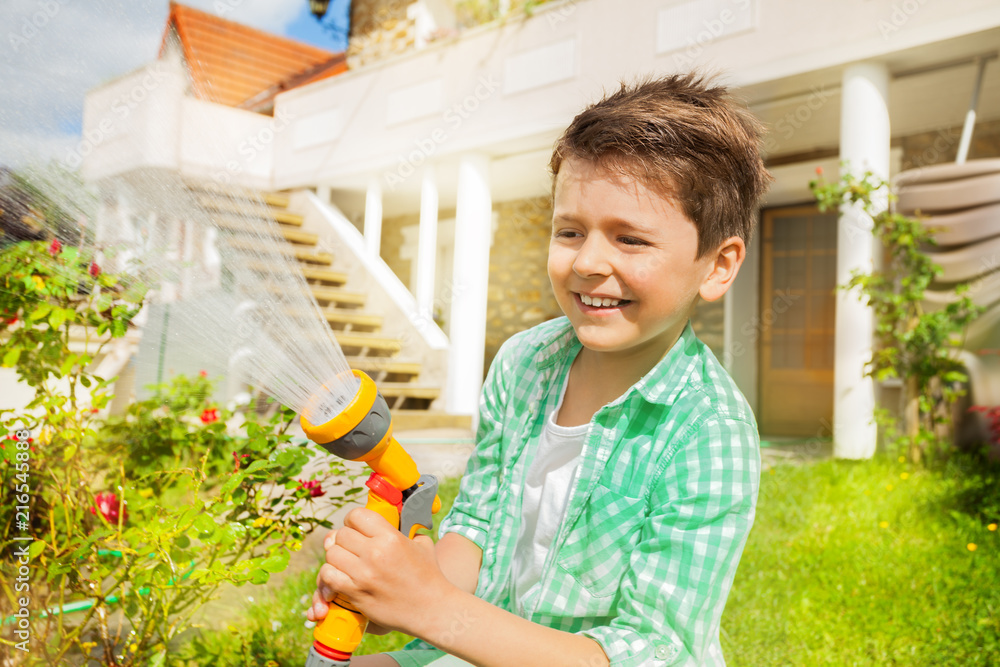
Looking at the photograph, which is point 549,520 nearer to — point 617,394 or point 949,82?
point 617,394

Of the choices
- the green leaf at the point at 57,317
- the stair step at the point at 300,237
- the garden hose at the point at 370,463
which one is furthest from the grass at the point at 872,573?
the stair step at the point at 300,237

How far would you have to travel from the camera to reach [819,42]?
15.9 feet

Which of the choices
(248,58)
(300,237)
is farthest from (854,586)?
(248,58)

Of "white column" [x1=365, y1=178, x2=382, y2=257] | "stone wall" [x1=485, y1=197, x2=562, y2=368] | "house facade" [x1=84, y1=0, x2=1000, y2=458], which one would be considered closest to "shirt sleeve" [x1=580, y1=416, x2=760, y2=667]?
"house facade" [x1=84, y1=0, x2=1000, y2=458]

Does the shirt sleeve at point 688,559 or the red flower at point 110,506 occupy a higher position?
the shirt sleeve at point 688,559

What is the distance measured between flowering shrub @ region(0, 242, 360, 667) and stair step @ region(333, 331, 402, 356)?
4791mm

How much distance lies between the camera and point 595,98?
14.5 ft

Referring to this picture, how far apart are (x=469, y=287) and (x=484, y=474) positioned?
5.52m

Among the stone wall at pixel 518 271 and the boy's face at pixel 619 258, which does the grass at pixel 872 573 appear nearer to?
the boy's face at pixel 619 258

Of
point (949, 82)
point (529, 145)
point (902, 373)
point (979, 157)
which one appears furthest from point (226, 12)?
point (979, 157)

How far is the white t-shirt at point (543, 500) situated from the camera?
129cm

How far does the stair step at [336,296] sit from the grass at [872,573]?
195 inches

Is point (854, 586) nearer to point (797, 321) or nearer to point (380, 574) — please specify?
point (380, 574)

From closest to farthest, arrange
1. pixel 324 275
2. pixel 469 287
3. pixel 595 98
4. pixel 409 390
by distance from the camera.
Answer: pixel 595 98 < pixel 409 390 < pixel 469 287 < pixel 324 275
